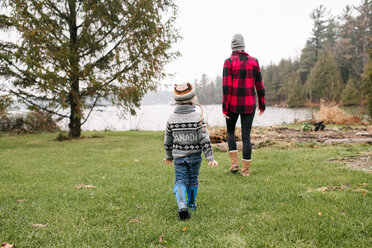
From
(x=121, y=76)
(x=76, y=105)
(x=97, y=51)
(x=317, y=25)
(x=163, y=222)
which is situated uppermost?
(x=317, y=25)

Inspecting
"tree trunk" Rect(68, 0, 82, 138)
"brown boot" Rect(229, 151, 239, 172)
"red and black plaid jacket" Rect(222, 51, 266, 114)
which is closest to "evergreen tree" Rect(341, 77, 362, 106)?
"tree trunk" Rect(68, 0, 82, 138)

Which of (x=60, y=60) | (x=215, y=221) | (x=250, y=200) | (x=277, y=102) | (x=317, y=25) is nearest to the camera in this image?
(x=215, y=221)

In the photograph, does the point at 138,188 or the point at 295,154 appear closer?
the point at 138,188

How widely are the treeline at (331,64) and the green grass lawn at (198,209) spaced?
27.0 m

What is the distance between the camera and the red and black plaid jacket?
4.25 meters

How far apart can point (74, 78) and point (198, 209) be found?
30.2 ft

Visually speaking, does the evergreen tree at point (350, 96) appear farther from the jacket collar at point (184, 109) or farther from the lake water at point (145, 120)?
the jacket collar at point (184, 109)

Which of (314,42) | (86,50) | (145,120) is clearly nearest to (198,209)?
(86,50)

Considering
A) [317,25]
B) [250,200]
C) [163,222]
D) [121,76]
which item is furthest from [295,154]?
[317,25]

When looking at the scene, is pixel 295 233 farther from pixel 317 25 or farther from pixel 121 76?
pixel 317 25

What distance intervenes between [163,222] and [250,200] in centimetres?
119

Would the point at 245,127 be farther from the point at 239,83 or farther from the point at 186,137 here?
the point at 186,137

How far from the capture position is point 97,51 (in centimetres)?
1123

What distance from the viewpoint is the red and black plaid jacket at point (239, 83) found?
13.9ft
